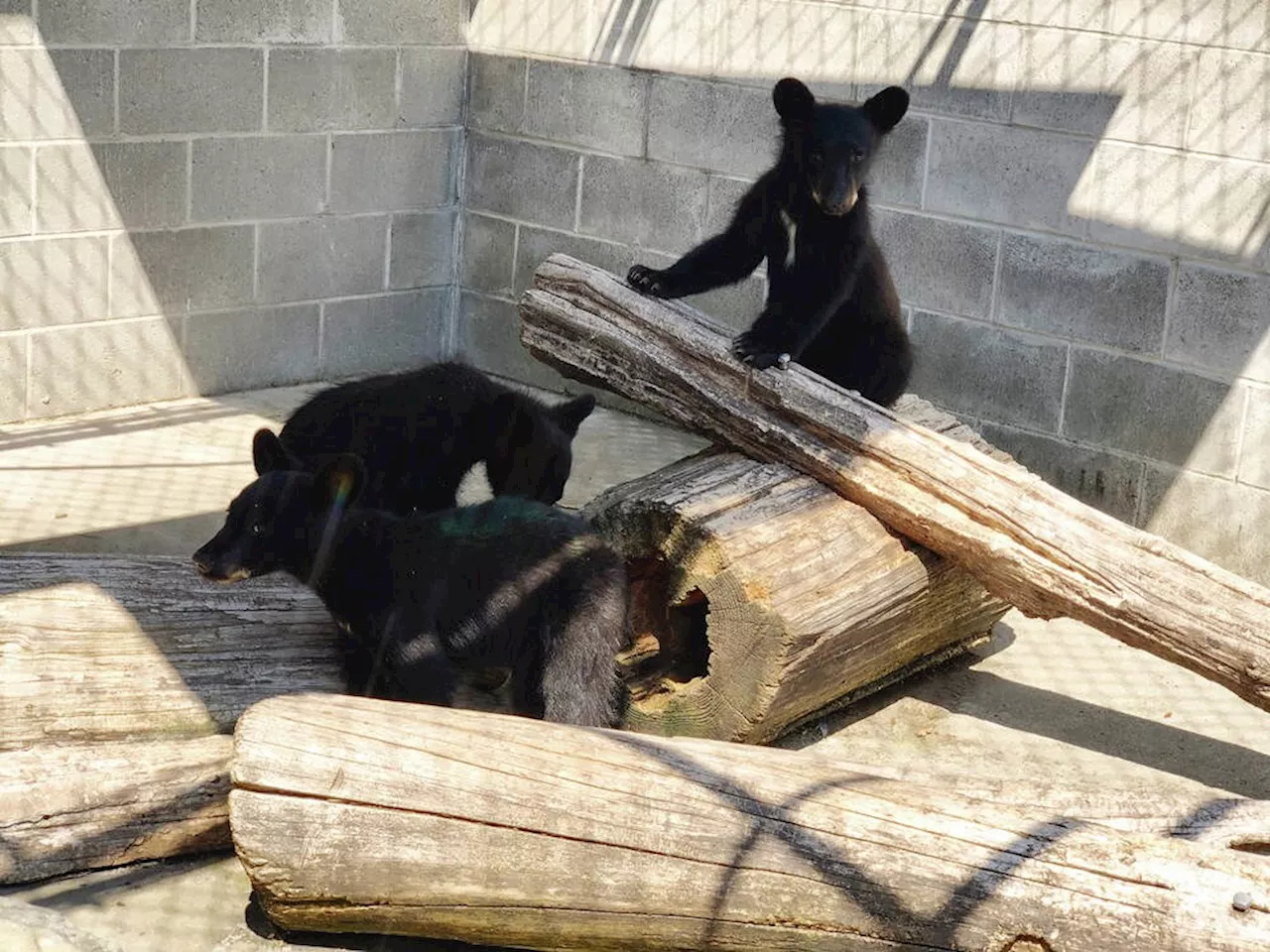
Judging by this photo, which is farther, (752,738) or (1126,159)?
(1126,159)

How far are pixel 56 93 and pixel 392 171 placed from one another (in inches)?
80.7

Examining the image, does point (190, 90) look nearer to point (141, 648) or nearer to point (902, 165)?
point (902, 165)

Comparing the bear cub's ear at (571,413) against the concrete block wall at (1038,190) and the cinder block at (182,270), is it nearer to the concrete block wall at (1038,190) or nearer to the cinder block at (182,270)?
the concrete block wall at (1038,190)

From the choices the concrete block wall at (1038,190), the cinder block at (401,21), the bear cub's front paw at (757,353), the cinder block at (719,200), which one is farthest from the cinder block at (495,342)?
the bear cub's front paw at (757,353)

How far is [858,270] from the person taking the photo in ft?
19.7

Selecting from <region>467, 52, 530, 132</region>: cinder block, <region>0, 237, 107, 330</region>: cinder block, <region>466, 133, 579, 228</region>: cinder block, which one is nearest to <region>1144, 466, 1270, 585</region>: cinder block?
<region>466, 133, 579, 228</region>: cinder block

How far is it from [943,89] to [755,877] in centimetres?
491

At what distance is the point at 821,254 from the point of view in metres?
5.95

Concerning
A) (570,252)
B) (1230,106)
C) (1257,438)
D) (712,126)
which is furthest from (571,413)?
(570,252)

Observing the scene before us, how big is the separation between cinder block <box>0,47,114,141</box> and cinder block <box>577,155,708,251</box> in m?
2.53

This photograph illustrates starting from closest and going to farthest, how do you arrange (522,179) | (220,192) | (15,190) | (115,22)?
(15,190), (115,22), (220,192), (522,179)

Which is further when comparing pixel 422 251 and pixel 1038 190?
pixel 422 251

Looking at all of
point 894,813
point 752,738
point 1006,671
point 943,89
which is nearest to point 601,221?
point 943,89

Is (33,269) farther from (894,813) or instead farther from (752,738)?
(894,813)
